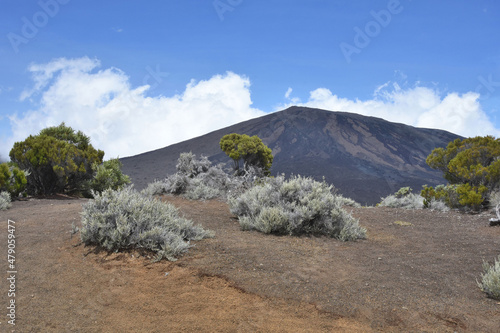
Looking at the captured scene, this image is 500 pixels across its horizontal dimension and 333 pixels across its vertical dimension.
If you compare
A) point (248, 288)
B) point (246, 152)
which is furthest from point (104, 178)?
point (248, 288)

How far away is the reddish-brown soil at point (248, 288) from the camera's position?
129 inches

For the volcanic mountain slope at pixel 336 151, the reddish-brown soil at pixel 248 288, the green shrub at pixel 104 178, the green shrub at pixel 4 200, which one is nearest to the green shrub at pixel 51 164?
the green shrub at pixel 104 178

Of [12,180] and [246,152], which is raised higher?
[246,152]

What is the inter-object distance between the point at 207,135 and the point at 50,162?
129 feet

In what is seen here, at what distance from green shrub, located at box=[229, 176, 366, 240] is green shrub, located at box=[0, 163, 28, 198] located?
792 centimetres

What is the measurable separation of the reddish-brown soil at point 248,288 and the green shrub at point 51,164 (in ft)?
23.6

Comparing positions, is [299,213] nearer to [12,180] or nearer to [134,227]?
[134,227]

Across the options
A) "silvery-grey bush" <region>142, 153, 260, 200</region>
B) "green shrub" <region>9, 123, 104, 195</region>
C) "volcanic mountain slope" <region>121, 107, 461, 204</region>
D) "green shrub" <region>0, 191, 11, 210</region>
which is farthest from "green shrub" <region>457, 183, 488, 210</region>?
"volcanic mountain slope" <region>121, 107, 461, 204</region>

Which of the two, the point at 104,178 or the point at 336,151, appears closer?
the point at 104,178

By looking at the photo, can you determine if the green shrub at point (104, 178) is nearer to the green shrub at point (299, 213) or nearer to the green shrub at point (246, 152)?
the green shrub at point (246, 152)

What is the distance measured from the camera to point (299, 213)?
20.4ft

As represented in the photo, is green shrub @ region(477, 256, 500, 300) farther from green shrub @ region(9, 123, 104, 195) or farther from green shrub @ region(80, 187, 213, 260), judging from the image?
green shrub @ region(9, 123, 104, 195)

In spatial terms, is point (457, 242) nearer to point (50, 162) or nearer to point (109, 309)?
point (109, 309)

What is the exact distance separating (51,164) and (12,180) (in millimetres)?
1414
